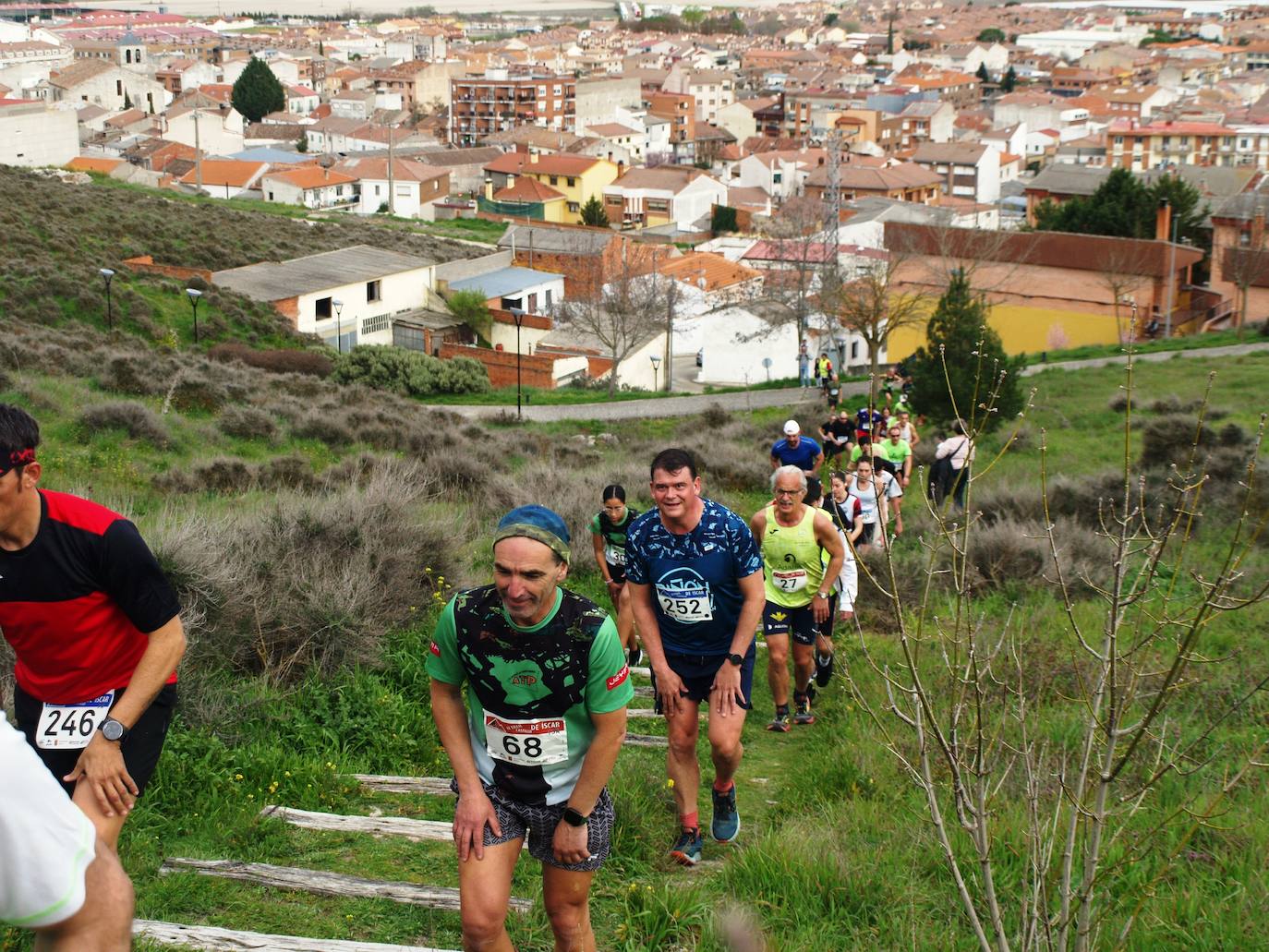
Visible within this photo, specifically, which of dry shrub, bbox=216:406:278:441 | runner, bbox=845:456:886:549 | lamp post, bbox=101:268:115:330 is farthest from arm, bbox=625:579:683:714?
lamp post, bbox=101:268:115:330

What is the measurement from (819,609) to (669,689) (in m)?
1.98

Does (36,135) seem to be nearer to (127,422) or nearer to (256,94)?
(256,94)

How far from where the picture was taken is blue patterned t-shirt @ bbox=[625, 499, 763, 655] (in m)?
5.67

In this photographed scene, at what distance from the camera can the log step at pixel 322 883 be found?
16.3 feet

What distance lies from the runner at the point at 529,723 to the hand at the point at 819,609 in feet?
11.1

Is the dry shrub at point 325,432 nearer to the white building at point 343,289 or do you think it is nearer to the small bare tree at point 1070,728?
the small bare tree at point 1070,728

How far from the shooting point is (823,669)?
8312 mm

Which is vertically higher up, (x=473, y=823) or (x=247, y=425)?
(x=473, y=823)

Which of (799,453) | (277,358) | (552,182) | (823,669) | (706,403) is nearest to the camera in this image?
(823,669)

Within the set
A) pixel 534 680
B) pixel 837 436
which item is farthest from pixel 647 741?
pixel 837 436

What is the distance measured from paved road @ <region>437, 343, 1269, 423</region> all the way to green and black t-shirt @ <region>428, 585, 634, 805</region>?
1026 inches

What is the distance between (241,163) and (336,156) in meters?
19.5

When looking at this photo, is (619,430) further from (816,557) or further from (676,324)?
(676,324)

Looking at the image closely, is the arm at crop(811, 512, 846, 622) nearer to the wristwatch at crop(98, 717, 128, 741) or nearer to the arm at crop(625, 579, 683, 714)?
the arm at crop(625, 579, 683, 714)
